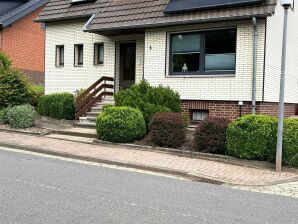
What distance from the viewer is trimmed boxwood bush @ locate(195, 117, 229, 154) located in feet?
39.0

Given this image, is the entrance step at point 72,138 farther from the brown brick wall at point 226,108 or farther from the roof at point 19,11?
the roof at point 19,11

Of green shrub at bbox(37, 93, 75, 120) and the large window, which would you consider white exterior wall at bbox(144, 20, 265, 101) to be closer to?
the large window

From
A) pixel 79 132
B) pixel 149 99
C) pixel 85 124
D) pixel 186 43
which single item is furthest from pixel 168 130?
pixel 85 124

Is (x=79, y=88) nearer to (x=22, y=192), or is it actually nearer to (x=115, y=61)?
(x=115, y=61)

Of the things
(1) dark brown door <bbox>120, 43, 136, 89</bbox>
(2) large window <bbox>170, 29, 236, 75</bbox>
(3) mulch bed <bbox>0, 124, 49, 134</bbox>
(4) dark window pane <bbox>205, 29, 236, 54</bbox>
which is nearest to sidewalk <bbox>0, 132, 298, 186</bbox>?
(3) mulch bed <bbox>0, 124, 49, 134</bbox>

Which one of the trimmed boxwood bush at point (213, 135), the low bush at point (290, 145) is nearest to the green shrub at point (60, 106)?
the trimmed boxwood bush at point (213, 135)

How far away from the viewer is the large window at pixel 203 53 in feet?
48.0

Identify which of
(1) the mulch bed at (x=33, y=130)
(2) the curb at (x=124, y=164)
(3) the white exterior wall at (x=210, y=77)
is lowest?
(2) the curb at (x=124, y=164)

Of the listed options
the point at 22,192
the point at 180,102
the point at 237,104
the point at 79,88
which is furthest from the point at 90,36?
the point at 22,192

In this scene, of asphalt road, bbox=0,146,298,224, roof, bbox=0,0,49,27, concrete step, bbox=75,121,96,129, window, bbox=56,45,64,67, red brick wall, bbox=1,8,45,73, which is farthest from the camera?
red brick wall, bbox=1,8,45,73

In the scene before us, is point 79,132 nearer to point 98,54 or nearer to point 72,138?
point 72,138

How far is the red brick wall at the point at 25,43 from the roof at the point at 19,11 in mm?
387

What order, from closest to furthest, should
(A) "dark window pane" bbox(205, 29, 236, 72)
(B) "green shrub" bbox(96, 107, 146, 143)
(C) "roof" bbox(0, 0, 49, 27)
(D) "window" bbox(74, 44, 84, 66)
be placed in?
(B) "green shrub" bbox(96, 107, 146, 143) < (A) "dark window pane" bbox(205, 29, 236, 72) < (D) "window" bbox(74, 44, 84, 66) < (C) "roof" bbox(0, 0, 49, 27)

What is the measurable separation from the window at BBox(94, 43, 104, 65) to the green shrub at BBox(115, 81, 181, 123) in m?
4.72
